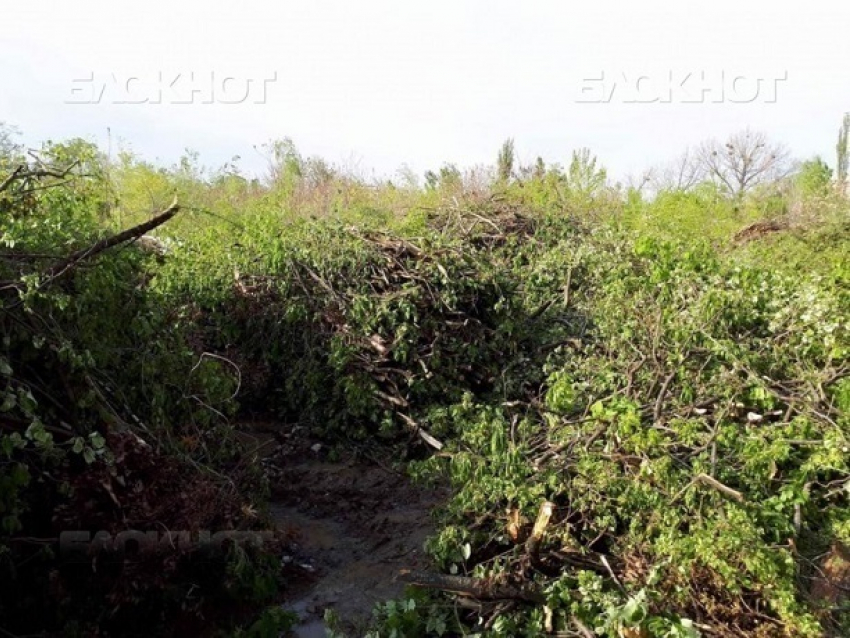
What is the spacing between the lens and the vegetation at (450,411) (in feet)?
11.4

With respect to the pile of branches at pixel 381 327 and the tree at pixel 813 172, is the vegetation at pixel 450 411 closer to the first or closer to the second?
the pile of branches at pixel 381 327

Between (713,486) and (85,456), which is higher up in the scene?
(85,456)

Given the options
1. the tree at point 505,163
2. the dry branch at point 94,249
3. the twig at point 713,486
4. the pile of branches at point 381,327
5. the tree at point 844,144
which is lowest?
the twig at point 713,486

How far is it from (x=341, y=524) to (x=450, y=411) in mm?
1097

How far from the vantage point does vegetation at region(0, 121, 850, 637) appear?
3.47m

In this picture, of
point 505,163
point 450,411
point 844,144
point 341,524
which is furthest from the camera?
point 844,144

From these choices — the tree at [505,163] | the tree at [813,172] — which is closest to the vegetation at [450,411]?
the tree at [505,163]

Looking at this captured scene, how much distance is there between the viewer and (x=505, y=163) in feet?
42.8

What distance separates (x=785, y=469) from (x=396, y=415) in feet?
9.27

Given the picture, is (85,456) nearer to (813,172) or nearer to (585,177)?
(585,177)

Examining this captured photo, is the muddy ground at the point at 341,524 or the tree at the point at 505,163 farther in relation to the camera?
the tree at the point at 505,163

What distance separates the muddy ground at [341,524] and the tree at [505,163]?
731 cm

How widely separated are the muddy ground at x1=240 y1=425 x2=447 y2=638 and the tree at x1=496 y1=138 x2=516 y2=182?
7306mm

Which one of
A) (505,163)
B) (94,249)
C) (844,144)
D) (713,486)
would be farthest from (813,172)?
(94,249)
